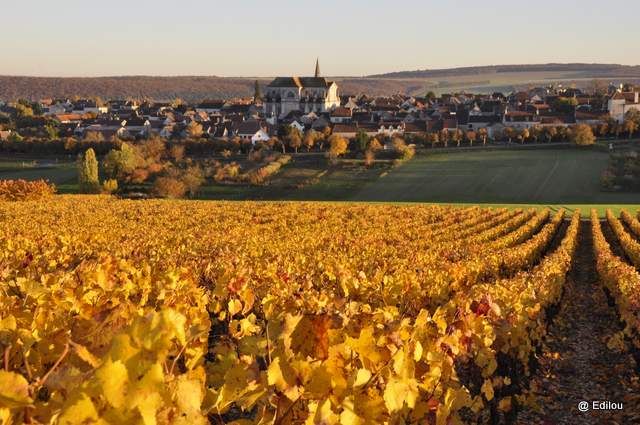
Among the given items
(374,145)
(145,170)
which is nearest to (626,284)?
(145,170)

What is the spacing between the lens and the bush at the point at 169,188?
66625 mm

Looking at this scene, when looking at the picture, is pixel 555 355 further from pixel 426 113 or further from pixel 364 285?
pixel 426 113

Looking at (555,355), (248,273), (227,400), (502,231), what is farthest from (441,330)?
(502,231)

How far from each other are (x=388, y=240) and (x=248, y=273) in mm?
16466

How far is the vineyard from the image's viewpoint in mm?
2059

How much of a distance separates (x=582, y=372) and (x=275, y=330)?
10.2 m

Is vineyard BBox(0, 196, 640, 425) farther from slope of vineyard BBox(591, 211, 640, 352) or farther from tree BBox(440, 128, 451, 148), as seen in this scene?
tree BBox(440, 128, 451, 148)

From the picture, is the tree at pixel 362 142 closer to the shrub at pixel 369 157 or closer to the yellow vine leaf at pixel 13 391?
the shrub at pixel 369 157

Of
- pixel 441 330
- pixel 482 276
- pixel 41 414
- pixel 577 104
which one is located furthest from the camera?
pixel 577 104

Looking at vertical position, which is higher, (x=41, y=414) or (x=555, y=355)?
(x=41, y=414)

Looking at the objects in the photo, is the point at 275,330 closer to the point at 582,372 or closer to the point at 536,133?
the point at 582,372

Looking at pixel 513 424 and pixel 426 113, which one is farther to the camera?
pixel 426 113

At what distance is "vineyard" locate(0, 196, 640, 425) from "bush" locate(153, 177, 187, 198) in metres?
38.4

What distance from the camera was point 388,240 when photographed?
27219 mm
